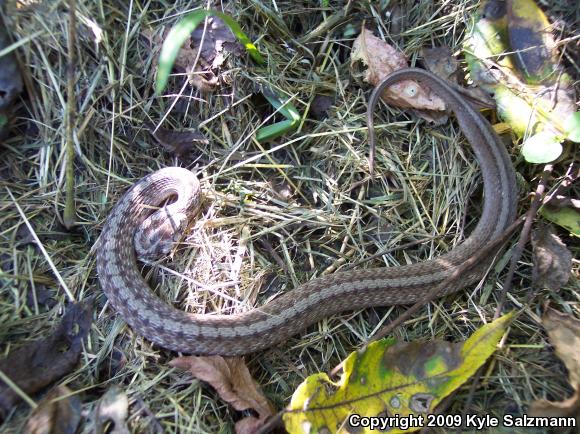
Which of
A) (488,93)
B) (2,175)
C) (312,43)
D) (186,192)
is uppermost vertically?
(312,43)

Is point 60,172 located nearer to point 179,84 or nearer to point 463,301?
point 179,84

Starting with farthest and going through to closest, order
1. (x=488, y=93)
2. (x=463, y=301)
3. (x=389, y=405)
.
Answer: (x=488, y=93)
(x=463, y=301)
(x=389, y=405)

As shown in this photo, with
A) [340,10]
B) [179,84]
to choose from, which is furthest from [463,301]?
[179,84]

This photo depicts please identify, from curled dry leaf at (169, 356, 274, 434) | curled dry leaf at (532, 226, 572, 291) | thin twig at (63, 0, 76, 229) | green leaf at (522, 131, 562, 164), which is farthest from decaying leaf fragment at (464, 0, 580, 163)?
thin twig at (63, 0, 76, 229)

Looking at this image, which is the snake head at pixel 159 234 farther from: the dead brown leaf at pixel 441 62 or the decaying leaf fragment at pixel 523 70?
the decaying leaf fragment at pixel 523 70

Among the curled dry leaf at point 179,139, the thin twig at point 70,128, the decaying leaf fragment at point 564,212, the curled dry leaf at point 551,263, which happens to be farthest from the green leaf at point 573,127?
the thin twig at point 70,128

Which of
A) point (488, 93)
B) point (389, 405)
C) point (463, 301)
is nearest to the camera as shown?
point (389, 405)

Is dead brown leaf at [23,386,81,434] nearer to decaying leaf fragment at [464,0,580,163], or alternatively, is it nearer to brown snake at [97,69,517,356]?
brown snake at [97,69,517,356]
